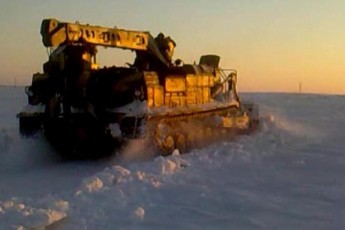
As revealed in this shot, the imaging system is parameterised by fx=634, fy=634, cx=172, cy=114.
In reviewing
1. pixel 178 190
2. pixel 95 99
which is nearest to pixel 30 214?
pixel 178 190

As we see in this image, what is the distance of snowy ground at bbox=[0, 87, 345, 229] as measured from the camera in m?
6.90

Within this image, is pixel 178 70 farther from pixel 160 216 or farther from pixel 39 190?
pixel 160 216

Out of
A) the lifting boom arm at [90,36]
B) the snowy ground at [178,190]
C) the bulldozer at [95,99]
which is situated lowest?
the snowy ground at [178,190]

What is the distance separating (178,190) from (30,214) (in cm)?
261

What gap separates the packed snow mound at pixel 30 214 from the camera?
6.34 m

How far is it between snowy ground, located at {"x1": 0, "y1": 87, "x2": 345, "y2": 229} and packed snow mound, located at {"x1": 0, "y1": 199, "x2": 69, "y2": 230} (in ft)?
0.03

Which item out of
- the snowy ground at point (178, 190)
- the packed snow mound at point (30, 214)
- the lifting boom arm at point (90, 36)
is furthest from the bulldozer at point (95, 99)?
the packed snow mound at point (30, 214)

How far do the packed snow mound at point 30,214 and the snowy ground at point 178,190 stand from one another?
1 cm

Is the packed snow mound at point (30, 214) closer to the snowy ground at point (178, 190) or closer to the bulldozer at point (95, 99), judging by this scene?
the snowy ground at point (178, 190)

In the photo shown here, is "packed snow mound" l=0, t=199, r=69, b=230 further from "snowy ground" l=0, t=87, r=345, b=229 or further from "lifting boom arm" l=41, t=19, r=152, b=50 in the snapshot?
"lifting boom arm" l=41, t=19, r=152, b=50

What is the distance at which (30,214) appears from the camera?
21.7ft

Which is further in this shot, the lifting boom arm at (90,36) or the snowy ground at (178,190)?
the lifting boom arm at (90,36)

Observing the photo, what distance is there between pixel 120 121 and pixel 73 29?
197cm

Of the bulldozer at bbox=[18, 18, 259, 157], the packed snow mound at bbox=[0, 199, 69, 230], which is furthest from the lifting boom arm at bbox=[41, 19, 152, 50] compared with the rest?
the packed snow mound at bbox=[0, 199, 69, 230]
